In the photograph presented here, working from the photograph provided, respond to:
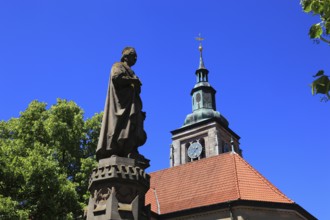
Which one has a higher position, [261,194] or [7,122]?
[7,122]

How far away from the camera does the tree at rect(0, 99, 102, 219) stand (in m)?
14.8

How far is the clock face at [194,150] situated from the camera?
163 feet

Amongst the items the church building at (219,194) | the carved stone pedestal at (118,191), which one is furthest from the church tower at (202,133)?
the carved stone pedestal at (118,191)

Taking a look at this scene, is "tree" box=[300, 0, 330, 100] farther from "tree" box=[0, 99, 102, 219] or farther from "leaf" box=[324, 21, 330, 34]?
"tree" box=[0, 99, 102, 219]

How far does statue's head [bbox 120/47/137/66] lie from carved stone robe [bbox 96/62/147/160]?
0.15m

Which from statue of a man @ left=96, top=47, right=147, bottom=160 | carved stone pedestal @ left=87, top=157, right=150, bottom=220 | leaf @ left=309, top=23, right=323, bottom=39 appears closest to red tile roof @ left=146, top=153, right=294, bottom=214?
statue of a man @ left=96, top=47, right=147, bottom=160

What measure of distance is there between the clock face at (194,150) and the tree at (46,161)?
31.2 metres

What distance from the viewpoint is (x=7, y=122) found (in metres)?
19.4

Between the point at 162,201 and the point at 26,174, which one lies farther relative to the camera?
the point at 162,201

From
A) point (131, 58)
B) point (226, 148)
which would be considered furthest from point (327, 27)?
point (226, 148)

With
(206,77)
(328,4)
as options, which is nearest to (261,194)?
(328,4)

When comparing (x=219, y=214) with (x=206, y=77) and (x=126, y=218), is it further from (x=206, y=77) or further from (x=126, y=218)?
(x=206, y=77)

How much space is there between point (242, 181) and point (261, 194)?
4.63 feet

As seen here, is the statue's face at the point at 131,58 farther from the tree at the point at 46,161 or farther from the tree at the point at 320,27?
the tree at the point at 46,161
